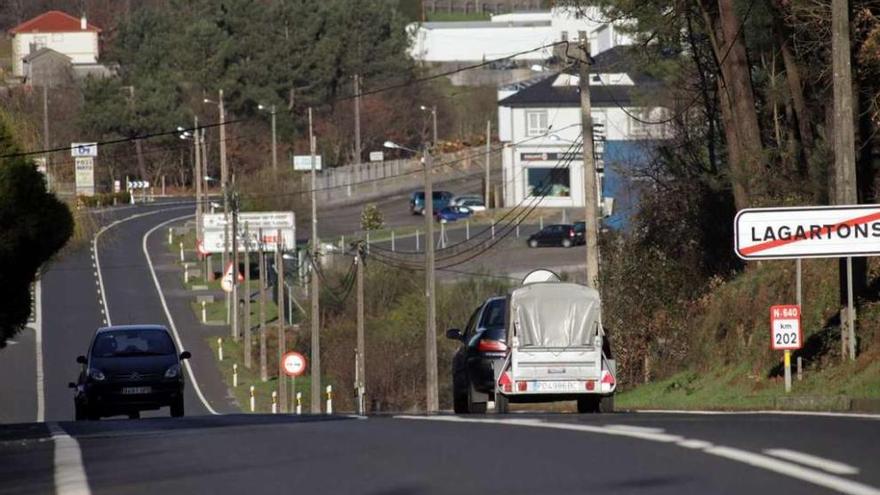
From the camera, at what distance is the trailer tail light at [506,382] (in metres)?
21.5

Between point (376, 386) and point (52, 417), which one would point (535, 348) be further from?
point (376, 386)

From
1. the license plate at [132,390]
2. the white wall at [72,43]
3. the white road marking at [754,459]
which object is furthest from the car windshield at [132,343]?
the white wall at [72,43]

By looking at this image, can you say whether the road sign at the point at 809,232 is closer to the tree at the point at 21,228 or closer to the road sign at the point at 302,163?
the tree at the point at 21,228

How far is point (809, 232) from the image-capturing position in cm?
2397

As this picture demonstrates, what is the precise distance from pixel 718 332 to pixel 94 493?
2572 cm

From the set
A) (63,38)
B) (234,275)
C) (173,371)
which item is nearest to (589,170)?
(173,371)

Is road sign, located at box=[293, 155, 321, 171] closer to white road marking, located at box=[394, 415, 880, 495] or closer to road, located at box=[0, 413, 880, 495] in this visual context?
road, located at box=[0, 413, 880, 495]

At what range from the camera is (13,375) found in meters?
59.7

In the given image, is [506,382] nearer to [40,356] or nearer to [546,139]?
[40,356]

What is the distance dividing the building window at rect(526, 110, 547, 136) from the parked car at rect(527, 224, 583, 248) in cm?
2145

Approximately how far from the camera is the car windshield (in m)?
27.2

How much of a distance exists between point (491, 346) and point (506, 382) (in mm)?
1258

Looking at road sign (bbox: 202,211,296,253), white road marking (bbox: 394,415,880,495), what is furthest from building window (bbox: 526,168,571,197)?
white road marking (bbox: 394,415,880,495)

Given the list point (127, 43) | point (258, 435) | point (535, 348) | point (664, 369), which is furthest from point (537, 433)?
point (127, 43)
